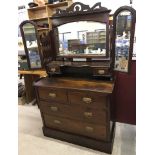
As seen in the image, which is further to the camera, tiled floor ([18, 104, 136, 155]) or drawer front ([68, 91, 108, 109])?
tiled floor ([18, 104, 136, 155])

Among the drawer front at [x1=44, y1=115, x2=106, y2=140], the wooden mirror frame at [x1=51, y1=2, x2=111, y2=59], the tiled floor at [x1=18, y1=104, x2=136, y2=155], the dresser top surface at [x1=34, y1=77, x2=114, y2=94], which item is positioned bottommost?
the tiled floor at [x1=18, y1=104, x2=136, y2=155]

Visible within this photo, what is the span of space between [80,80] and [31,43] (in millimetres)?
725

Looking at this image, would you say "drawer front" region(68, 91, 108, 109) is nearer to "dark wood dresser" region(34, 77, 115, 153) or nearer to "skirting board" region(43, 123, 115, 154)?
"dark wood dresser" region(34, 77, 115, 153)

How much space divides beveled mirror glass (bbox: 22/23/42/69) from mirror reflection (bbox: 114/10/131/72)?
904 millimetres

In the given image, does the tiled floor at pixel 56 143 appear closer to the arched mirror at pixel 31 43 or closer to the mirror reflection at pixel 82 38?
the arched mirror at pixel 31 43

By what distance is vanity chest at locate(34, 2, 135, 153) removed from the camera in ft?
4.97

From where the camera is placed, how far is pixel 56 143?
6.08 feet

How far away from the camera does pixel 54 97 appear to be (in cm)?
167

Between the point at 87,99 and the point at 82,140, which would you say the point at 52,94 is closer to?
the point at 87,99

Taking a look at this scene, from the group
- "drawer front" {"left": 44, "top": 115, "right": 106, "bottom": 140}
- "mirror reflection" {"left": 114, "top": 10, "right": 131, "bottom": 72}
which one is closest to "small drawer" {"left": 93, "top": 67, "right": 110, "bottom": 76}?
"mirror reflection" {"left": 114, "top": 10, "right": 131, "bottom": 72}
